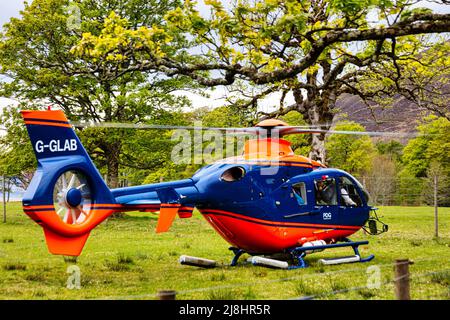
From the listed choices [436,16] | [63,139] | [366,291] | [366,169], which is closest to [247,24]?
[436,16]

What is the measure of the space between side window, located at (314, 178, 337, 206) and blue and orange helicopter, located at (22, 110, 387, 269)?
1.1 inches

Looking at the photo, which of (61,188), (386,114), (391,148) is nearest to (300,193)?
(61,188)

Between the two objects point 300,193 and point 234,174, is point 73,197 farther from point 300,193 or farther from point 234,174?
point 300,193

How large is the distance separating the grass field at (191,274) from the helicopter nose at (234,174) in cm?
232

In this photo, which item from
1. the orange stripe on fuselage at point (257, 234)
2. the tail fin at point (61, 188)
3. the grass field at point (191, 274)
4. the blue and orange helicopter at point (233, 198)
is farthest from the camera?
the orange stripe on fuselage at point (257, 234)

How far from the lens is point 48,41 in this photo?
3184 centimetres

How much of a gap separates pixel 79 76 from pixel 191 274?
71.3 feet

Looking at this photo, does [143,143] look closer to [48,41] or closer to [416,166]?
[48,41]

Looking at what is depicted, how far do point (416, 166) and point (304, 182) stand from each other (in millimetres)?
67608

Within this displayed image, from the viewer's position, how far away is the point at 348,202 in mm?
15430

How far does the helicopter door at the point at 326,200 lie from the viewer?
48.2 ft

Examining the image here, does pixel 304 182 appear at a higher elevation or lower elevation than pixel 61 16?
lower

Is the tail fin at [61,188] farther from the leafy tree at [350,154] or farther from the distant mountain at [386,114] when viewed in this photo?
the leafy tree at [350,154]

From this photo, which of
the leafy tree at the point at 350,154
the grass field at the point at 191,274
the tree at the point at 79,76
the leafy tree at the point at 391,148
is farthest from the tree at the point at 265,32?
the leafy tree at the point at 391,148
